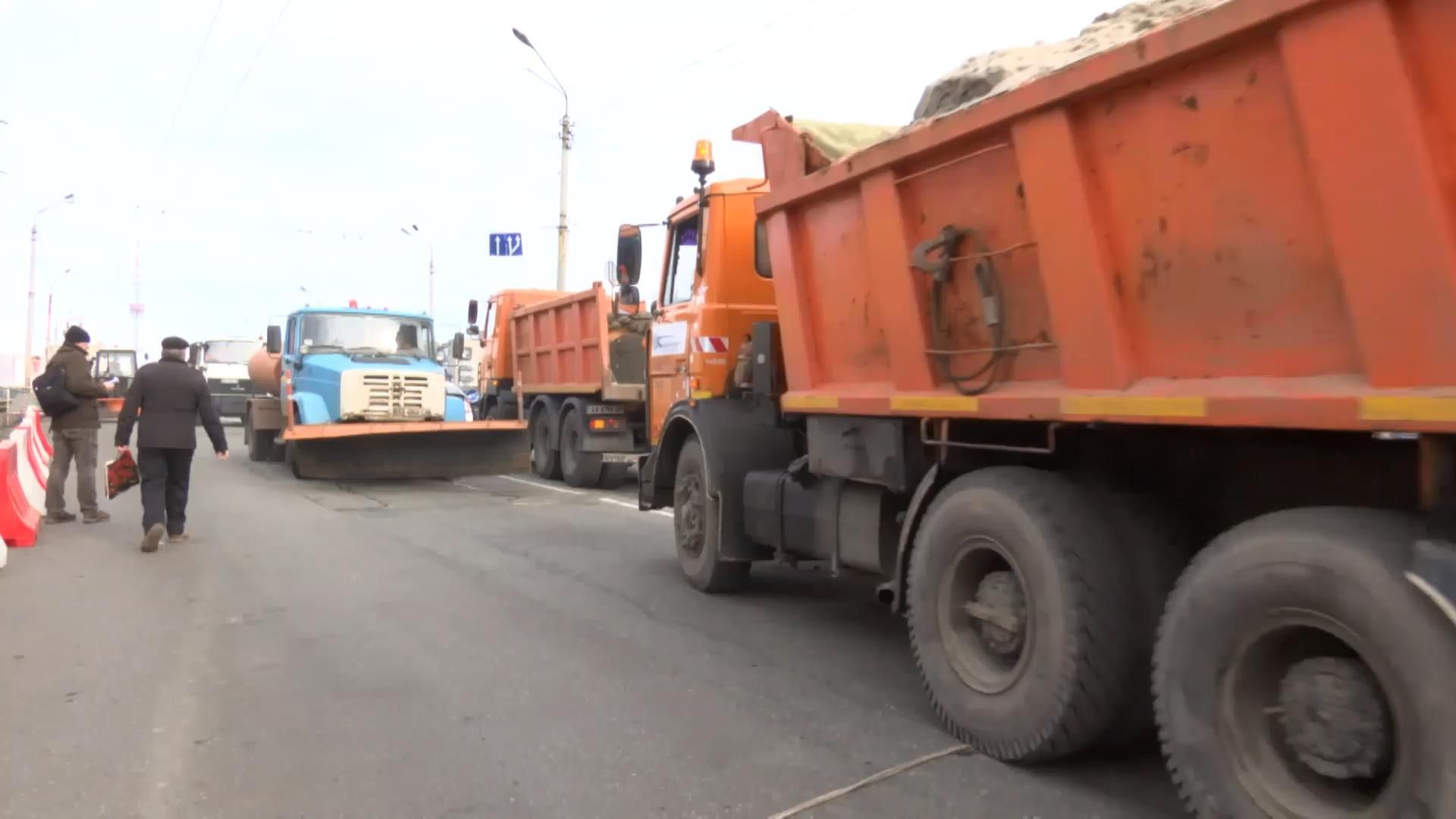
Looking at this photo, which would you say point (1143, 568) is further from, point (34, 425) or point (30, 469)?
point (34, 425)

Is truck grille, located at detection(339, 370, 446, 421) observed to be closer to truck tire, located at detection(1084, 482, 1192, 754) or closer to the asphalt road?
the asphalt road

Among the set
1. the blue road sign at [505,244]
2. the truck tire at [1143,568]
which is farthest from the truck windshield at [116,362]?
the truck tire at [1143,568]

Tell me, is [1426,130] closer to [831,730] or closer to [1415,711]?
[1415,711]

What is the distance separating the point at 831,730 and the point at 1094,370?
5.82 feet

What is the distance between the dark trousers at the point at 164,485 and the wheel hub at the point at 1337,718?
8.24 metres

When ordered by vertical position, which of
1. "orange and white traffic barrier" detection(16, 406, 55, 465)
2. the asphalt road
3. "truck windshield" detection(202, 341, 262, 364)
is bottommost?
the asphalt road

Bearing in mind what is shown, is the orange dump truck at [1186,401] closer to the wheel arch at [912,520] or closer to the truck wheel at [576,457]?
the wheel arch at [912,520]

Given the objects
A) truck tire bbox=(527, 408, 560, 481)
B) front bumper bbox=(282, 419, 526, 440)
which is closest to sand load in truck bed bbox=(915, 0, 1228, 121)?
front bumper bbox=(282, 419, 526, 440)

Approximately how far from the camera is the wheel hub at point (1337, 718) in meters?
2.65

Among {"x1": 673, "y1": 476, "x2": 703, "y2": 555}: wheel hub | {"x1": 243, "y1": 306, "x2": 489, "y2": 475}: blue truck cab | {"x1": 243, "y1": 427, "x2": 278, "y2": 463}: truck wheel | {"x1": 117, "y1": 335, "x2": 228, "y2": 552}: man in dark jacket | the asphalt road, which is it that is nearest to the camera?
the asphalt road

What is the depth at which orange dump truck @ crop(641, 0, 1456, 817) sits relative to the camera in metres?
2.57

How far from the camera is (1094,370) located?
3.60 metres

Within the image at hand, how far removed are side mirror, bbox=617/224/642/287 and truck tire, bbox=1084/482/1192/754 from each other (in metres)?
4.66

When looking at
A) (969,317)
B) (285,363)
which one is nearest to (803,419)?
(969,317)
